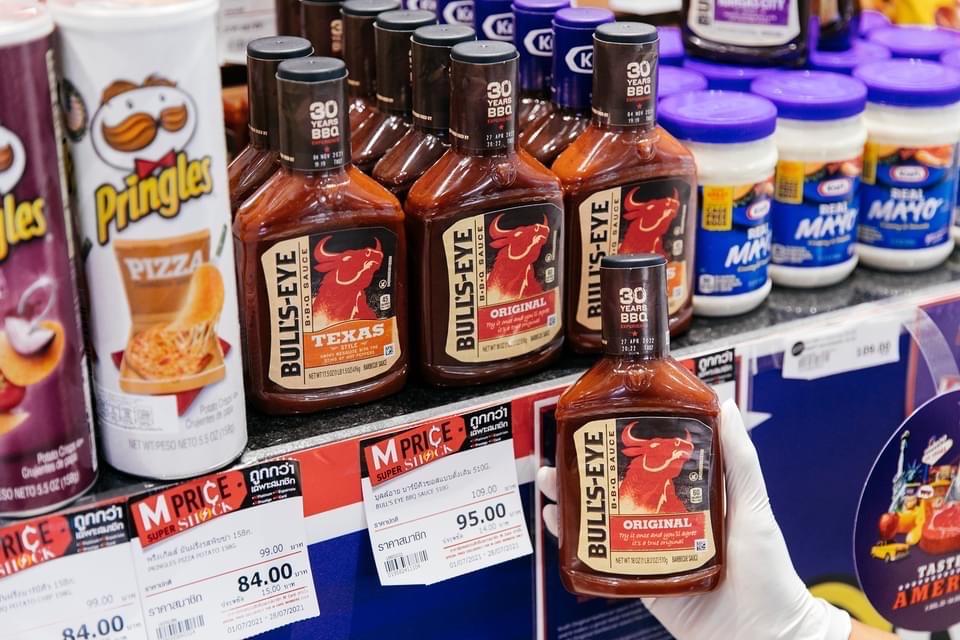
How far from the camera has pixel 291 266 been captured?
136cm

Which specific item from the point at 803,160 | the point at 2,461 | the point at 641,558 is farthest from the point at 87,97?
the point at 803,160

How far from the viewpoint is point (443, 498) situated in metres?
1.50

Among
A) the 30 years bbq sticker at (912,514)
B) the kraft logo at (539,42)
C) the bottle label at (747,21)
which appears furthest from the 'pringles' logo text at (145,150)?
the 30 years bbq sticker at (912,514)

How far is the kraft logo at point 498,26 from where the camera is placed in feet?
5.53

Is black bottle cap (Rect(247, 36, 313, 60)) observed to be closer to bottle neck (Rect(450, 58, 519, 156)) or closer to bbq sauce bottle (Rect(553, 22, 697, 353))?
bottle neck (Rect(450, 58, 519, 156))

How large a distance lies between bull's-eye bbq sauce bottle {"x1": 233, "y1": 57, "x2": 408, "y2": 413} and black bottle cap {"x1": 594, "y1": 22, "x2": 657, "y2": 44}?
12.4 inches

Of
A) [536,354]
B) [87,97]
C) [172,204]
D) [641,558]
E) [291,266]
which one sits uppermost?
[87,97]

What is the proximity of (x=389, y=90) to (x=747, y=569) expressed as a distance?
730 millimetres

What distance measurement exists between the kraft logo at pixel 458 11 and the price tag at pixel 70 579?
844mm

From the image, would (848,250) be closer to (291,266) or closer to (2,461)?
(291,266)

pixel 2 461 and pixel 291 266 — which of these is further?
pixel 291 266

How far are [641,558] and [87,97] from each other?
77cm

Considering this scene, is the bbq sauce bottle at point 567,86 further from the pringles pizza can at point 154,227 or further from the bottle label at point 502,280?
the pringles pizza can at point 154,227

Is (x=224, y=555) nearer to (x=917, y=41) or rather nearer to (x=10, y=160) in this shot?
(x=10, y=160)
